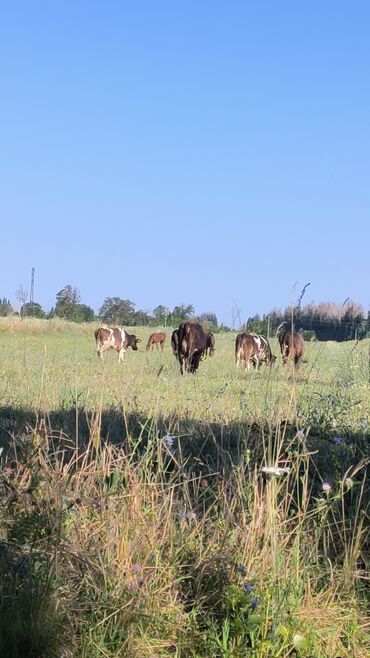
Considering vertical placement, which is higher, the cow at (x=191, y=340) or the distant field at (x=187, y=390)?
the cow at (x=191, y=340)

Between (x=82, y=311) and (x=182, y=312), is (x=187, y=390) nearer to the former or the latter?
(x=182, y=312)

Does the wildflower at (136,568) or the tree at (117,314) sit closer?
the wildflower at (136,568)

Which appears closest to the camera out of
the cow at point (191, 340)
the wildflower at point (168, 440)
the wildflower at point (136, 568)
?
the wildflower at point (136, 568)

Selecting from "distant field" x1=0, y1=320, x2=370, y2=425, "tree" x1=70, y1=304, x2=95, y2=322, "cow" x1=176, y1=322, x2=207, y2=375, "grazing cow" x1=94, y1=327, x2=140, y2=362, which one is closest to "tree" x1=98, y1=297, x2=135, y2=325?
"distant field" x1=0, y1=320, x2=370, y2=425

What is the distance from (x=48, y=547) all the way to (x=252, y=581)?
1.04 metres

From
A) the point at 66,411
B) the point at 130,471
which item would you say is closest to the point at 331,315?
the point at 66,411

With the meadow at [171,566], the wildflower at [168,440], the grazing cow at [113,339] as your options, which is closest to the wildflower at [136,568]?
the meadow at [171,566]

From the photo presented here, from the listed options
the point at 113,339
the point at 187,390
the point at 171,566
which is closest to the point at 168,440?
the point at 171,566

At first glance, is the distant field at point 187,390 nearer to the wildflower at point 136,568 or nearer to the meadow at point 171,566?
the meadow at point 171,566

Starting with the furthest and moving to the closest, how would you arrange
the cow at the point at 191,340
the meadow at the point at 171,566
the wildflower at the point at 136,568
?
the cow at the point at 191,340, the wildflower at the point at 136,568, the meadow at the point at 171,566

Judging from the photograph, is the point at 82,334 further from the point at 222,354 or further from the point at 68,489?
the point at 68,489

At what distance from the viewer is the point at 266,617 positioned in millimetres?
3844

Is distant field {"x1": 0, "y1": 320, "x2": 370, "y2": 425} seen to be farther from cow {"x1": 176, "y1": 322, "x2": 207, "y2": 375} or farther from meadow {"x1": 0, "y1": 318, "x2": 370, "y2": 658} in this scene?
cow {"x1": 176, "y1": 322, "x2": 207, "y2": 375}

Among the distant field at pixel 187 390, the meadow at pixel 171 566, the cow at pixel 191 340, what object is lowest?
the meadow at pixel 171 566
